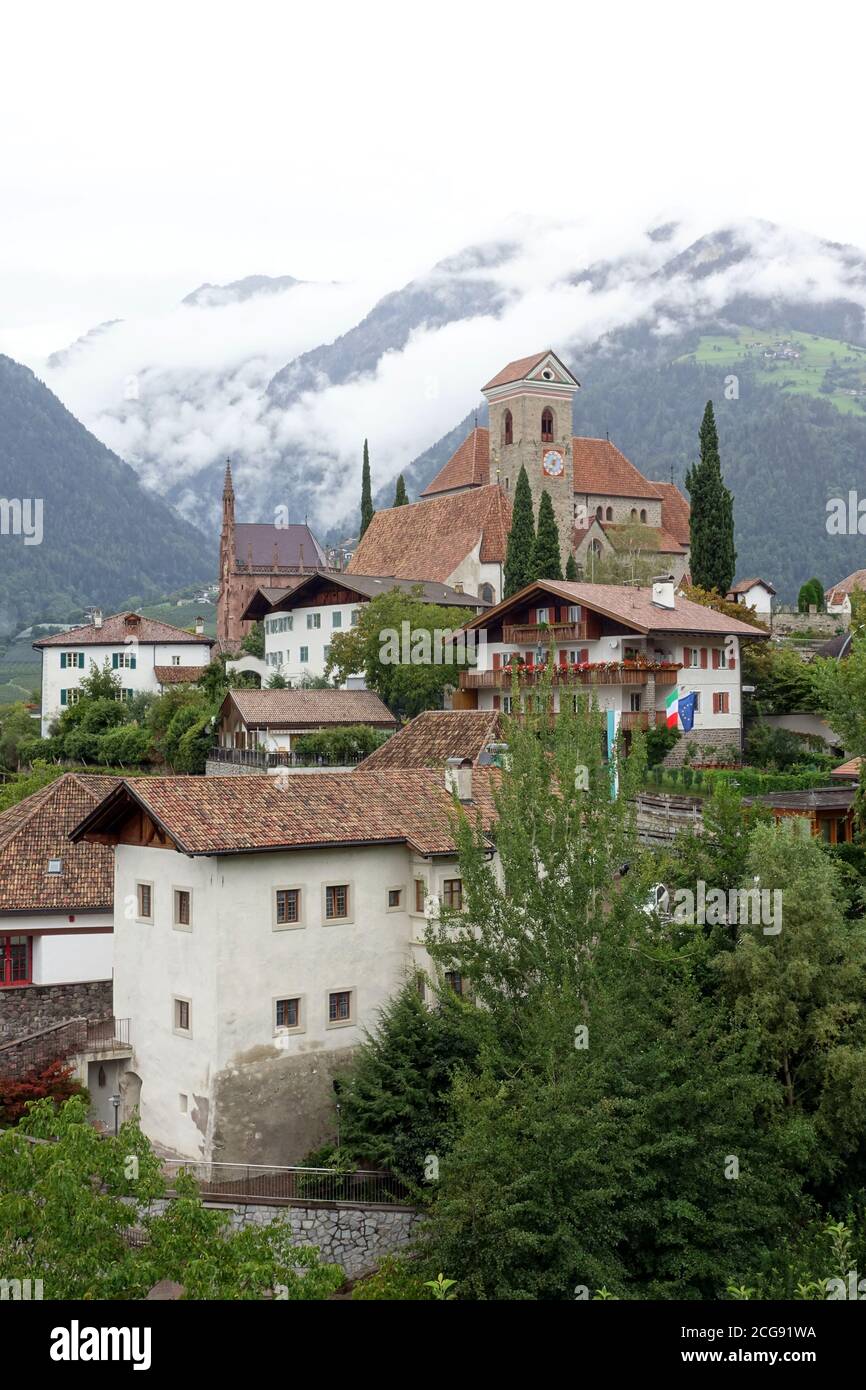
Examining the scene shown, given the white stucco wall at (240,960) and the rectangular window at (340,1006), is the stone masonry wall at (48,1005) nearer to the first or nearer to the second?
the white stucco wall at (240,960)

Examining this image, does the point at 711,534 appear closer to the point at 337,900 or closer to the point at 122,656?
the point at 122,656

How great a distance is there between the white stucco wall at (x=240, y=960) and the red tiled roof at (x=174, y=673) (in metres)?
53.1

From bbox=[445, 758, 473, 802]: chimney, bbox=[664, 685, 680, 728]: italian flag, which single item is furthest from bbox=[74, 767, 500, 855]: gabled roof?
bbox=[664, 685, 680, 728]: italian flag

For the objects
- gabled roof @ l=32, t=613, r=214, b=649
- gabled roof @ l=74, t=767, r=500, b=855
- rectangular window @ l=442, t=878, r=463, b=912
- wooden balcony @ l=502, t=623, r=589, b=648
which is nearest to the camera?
gabled roof @ l=74, t=767, r=500, b=855

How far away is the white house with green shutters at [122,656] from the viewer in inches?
3386

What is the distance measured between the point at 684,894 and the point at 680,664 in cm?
2302

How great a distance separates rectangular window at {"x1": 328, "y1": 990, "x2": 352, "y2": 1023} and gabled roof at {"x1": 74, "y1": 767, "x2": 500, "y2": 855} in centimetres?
349

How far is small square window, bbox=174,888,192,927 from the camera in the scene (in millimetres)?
31172

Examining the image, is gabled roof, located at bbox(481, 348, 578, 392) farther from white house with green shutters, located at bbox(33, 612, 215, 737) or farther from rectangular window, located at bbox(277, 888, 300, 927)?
rectangular window, located at bbox(277, 888, 300, 927)

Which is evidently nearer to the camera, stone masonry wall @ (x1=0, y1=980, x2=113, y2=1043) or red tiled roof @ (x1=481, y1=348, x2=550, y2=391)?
stone masonry wall @ (x1=0, y1=980, x2=113, y2=1043)

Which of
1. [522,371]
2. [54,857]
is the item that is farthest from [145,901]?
[522,371]

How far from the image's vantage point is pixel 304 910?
31312mm

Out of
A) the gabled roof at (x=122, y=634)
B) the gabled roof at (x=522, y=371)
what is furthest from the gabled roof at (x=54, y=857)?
the gabled roof at (x=522, y=371)
